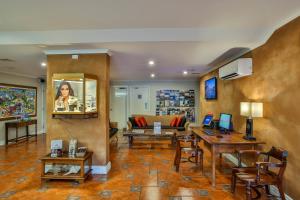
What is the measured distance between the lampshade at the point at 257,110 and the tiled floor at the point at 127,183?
4.03 feet

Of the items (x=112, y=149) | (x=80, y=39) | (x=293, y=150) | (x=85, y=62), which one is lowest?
(x=112, y=149)

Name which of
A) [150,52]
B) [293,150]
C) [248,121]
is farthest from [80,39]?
[293,150]

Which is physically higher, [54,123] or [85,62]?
[85,62]

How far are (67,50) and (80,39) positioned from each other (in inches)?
25.4

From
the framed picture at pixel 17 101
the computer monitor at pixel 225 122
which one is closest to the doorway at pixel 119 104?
the framed picture at pixel 17 101

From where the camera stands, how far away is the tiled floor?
2846 mm

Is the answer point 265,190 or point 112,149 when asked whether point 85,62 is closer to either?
point 112,149

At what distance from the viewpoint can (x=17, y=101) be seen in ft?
21.8

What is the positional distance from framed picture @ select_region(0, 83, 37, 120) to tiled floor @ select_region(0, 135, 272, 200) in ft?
6.99

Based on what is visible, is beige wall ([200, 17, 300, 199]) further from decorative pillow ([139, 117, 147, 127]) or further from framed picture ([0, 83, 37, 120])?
framed picture ([0, 83, 37, 120])

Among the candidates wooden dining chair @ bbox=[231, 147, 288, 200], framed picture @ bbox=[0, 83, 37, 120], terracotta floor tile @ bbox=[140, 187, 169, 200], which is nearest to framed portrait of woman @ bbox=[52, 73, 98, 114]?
terracotta floor tile @ bbox=[140, 187, 169, 200]

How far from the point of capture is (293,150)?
2473mm

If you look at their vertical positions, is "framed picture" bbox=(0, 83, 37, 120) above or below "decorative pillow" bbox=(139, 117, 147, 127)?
above

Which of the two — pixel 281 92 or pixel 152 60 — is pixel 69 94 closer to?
pixel 152 60
